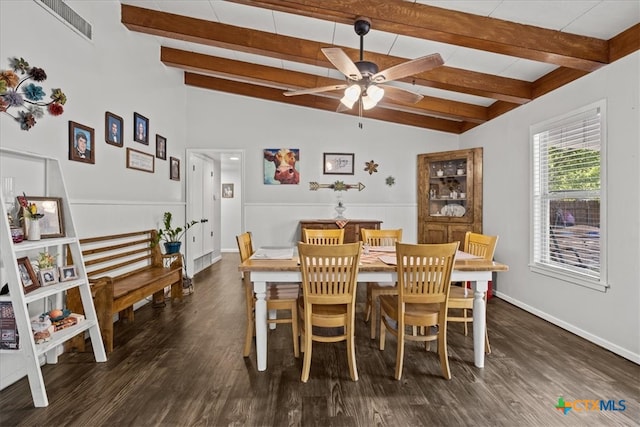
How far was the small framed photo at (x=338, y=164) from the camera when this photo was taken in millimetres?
5469

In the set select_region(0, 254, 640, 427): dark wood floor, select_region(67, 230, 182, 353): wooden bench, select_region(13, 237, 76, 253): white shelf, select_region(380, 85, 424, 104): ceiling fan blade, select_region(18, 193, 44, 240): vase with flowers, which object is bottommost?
select_region(0, 254, 640, 427): dark wood floor

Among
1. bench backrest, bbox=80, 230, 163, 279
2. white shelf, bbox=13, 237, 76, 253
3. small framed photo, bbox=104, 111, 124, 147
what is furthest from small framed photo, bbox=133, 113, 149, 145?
white shelf, bbox=13, 237, 76, 253

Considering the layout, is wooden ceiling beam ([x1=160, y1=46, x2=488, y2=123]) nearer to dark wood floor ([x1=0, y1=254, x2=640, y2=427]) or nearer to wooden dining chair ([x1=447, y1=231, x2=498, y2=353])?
wooden dining chair ([x1=447, y1=231, x2=498, y2=353])

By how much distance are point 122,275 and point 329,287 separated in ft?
8.22

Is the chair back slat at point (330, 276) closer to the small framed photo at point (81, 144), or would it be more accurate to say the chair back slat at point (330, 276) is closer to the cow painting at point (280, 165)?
the small framed photo at point (81, 144)

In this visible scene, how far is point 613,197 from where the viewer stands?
8.63 feet

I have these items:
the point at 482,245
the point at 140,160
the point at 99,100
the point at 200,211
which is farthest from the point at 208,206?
the point at 482,245

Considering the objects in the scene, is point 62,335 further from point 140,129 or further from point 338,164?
point 338,164

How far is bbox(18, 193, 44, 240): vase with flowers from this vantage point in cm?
209

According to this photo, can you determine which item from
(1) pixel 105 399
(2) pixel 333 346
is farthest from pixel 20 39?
(2) pixel 333 346

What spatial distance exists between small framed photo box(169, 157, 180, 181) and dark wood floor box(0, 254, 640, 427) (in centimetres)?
247

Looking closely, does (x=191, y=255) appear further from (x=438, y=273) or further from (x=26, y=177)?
(x=438, y=273)

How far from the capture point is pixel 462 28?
2.53 meters

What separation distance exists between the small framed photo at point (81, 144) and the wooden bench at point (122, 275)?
28.8 inches
